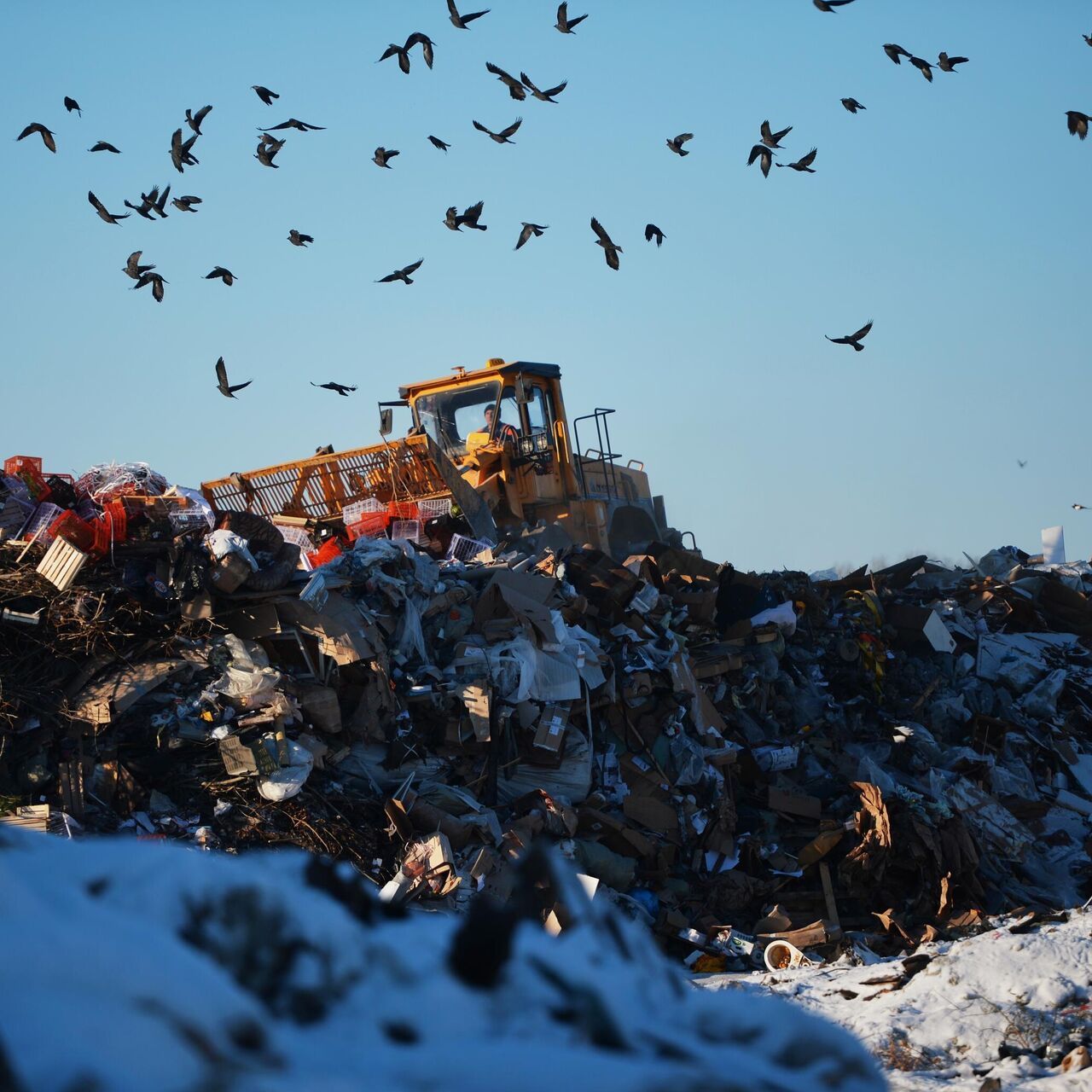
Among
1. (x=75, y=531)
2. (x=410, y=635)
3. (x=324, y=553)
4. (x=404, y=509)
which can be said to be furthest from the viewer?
(x=404, y=509)

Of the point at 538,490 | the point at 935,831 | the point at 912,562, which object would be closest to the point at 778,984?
the point at 935,831

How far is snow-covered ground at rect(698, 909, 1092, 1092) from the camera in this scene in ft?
14.8

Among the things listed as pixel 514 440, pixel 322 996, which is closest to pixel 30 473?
pixel 514 440

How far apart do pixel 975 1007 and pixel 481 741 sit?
13.6 ft

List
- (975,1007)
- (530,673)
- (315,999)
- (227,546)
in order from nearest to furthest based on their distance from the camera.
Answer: (315,999) < (975,1007) < (227,546) < (530,673)

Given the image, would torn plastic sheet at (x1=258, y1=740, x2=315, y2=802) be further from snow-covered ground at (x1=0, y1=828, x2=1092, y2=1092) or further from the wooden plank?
snow-covered ground at (x1=0, y1=828, x2=1092, y2=1092)

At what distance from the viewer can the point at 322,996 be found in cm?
179

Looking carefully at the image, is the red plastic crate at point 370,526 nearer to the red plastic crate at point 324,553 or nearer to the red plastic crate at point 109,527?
the red plastic crate at point 324,553

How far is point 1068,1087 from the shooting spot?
409cm

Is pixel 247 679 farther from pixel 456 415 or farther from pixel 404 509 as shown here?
pixel 456 415

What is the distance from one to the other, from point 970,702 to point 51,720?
26.6 feet

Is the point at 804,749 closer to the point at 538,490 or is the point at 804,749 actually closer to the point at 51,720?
the point at 538,490

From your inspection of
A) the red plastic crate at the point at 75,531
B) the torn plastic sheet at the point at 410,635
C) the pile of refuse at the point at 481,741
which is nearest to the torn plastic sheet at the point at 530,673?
the pile of refuse at the point at 481,741

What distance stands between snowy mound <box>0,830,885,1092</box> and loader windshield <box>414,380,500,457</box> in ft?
39.5
